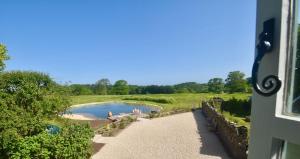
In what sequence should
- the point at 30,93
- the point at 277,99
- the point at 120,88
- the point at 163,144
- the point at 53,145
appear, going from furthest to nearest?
the point at 120,88 → the point at 163,144 → the point at 30,93 → the point at 53,145 → the point at 277,99

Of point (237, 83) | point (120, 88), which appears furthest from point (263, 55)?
point (120, 88)

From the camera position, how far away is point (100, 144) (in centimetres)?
1171

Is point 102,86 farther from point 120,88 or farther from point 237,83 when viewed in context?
point 237,83

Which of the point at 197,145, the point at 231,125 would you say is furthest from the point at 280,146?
the point at 197,145

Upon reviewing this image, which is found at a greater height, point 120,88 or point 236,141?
point 120,88

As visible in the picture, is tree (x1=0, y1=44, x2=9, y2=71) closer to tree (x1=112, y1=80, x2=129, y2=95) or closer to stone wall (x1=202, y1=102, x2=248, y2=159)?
stone wall (x1=202, y1=102, x2=248, y2=159)

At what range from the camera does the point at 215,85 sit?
218 feet

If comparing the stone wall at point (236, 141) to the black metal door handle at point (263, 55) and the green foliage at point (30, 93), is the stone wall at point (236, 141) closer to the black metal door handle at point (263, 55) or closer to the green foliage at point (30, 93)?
the green foliage at point (30, 93)

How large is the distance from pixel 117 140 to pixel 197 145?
3.73 m

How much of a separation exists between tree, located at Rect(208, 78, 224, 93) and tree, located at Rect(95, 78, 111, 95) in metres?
26.2

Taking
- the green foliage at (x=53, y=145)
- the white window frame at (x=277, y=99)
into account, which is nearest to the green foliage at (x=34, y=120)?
the green foliage at (x=53, y=145)

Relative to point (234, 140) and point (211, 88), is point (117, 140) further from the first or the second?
point (211, 88)

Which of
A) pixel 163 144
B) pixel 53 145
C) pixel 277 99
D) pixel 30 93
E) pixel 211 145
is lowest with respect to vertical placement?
pixel 163 144

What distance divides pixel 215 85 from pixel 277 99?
67538mm
